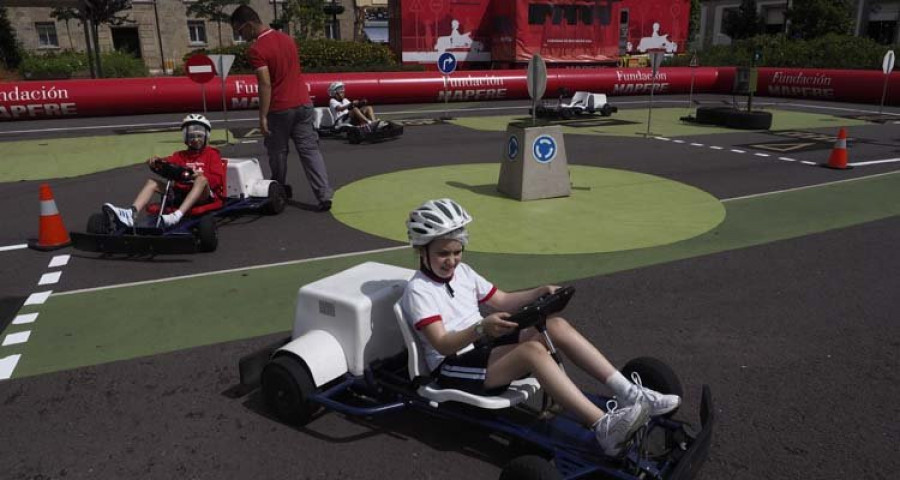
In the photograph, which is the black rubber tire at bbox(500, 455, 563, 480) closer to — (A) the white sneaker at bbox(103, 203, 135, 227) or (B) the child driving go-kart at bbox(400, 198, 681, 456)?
(B) the child driving go-kart at bbox(400, 198, 681, 456)

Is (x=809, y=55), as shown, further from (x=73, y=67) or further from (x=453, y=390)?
(x=73, y=67)

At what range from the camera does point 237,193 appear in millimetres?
7934

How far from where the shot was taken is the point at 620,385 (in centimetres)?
322

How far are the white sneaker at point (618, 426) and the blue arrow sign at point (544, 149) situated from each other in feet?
21.1

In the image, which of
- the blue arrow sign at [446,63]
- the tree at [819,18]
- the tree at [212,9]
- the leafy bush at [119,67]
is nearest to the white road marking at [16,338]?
the blue arrow sign at [446,63]

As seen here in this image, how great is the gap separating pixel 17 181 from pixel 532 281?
9.14 metres

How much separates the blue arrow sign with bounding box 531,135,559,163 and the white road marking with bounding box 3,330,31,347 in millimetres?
6316

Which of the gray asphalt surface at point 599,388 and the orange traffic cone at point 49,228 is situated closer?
the gray asphalt surface at point 599,388

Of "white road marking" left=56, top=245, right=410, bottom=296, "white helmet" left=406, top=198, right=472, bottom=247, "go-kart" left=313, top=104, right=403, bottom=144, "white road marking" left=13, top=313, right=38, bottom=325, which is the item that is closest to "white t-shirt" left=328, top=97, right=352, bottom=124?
"go-kart" left=313, top=104, right=403, bottom=144

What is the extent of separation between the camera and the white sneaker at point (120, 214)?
6.53m

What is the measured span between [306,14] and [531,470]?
145 feet

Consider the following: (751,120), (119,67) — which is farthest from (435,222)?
(119,67)

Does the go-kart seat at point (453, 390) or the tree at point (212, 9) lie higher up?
the tree at point (212, 9)

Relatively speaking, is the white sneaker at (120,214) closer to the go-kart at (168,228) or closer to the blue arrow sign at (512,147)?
the go-kart at (168,228)
